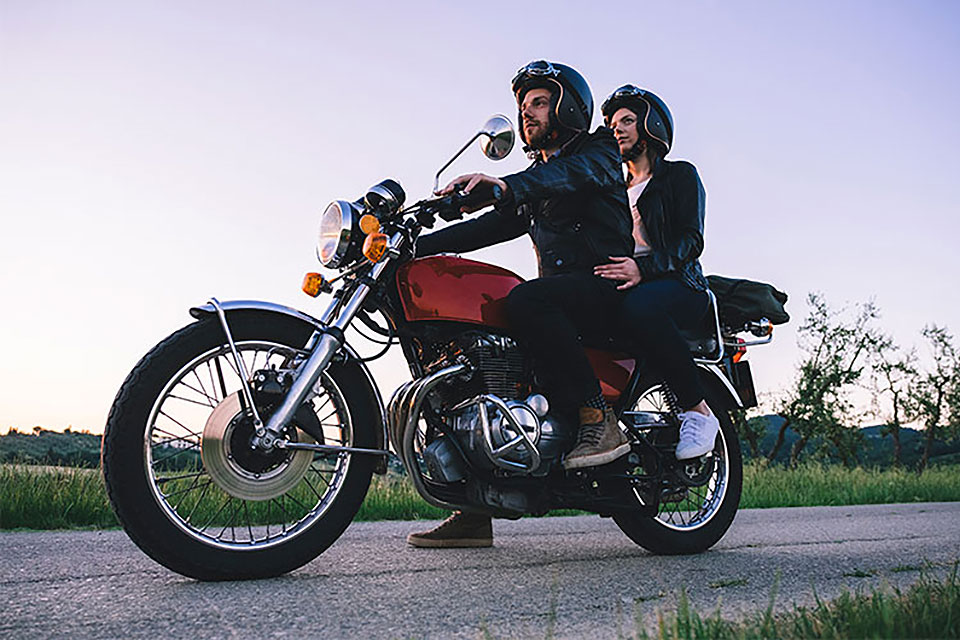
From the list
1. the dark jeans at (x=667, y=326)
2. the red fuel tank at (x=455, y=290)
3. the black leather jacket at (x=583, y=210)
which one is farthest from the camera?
the dark jeans at (x=667, y=326)

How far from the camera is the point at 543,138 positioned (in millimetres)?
4094

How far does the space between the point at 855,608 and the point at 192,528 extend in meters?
2.06

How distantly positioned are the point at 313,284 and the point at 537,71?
141cm

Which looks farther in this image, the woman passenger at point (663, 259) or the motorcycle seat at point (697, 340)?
the motorcycle seat at point (697, 340)

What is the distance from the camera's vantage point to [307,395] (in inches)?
128

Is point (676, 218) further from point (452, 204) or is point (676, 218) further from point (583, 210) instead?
point (452, 204)

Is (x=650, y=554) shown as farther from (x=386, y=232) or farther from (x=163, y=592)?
(x=163, y=592)

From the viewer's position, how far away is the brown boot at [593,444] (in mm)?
3758

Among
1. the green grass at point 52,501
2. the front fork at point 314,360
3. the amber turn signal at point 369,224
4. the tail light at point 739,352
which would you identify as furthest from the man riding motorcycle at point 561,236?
the green grass at point 52,501

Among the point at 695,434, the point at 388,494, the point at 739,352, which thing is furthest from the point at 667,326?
the point at 388,494

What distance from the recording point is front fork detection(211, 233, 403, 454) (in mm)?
3133

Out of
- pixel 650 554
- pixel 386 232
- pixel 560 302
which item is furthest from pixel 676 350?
pixel 386 232

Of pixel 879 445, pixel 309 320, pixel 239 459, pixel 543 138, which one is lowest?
pixel 879 445

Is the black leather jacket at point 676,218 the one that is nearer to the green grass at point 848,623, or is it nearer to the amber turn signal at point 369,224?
the amber turn signal at point 369,224
